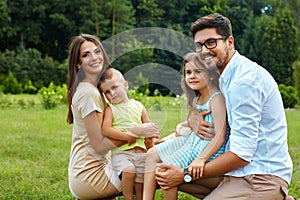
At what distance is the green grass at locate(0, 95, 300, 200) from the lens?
3553mm

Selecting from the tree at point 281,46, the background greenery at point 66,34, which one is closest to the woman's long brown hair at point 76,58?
the background greenery at point 66,34

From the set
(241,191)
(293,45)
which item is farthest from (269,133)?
(293,45)

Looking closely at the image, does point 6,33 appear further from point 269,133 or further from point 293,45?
point 269,133

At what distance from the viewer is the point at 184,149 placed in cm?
235

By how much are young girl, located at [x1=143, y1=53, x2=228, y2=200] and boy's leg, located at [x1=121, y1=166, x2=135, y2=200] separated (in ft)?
0.38

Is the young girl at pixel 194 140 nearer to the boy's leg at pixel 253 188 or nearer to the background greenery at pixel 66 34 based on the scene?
the boy's leg at pixel 253 188

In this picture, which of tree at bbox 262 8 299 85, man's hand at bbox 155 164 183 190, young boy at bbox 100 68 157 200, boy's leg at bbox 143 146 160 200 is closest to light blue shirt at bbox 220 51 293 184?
→ man's hand at bbox 155 164 183 190

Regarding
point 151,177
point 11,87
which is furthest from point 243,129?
point 11,87

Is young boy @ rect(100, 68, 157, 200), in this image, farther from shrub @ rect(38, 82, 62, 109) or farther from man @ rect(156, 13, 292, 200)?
shrub @ rect(38, 82, 62, 109)

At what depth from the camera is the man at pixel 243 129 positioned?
213cm

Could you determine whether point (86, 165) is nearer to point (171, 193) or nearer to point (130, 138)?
point (130, 138)

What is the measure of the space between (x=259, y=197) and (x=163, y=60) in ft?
2.43

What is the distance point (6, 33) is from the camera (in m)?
22.8

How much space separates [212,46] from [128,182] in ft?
2.62
